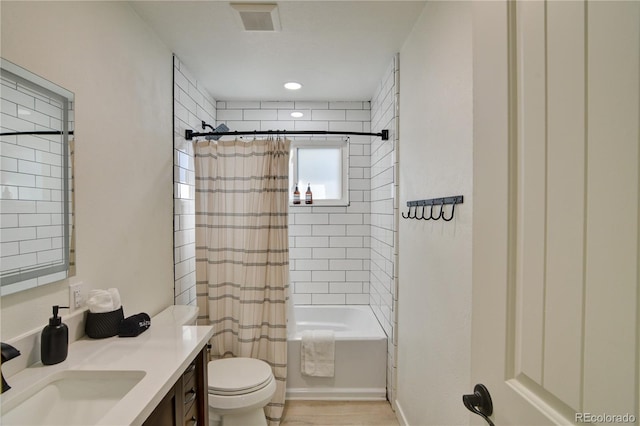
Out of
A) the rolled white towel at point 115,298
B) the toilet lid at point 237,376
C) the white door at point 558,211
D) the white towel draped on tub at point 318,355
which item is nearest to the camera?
the white door at point 558,211

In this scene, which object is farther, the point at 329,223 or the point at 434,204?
the point at 329,223

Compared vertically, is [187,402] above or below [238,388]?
above

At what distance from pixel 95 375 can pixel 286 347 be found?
1471mm

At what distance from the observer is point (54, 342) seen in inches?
42.6

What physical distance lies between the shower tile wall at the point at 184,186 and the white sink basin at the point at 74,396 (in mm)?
1125

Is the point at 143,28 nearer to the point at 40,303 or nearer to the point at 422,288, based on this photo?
the point at 40,303

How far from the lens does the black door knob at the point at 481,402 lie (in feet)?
2.30

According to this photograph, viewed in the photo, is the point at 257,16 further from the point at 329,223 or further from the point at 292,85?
the point at 329,223

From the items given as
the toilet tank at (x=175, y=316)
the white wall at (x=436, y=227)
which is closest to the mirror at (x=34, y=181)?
the toilet tank at (x=175, y=316)

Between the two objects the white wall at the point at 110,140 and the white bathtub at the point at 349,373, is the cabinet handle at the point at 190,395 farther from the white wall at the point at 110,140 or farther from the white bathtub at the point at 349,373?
the white bathtub at the point at 349,373

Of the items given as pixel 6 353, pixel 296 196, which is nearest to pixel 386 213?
pixel 296 196

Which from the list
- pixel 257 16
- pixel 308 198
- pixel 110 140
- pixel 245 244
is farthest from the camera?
pixel 308 198

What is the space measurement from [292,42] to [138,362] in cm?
197

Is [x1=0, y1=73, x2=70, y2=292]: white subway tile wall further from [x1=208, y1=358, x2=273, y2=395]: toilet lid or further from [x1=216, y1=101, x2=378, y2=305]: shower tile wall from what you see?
[x1=216, y1=101, x2=378, y2=305]: shower tile wall
